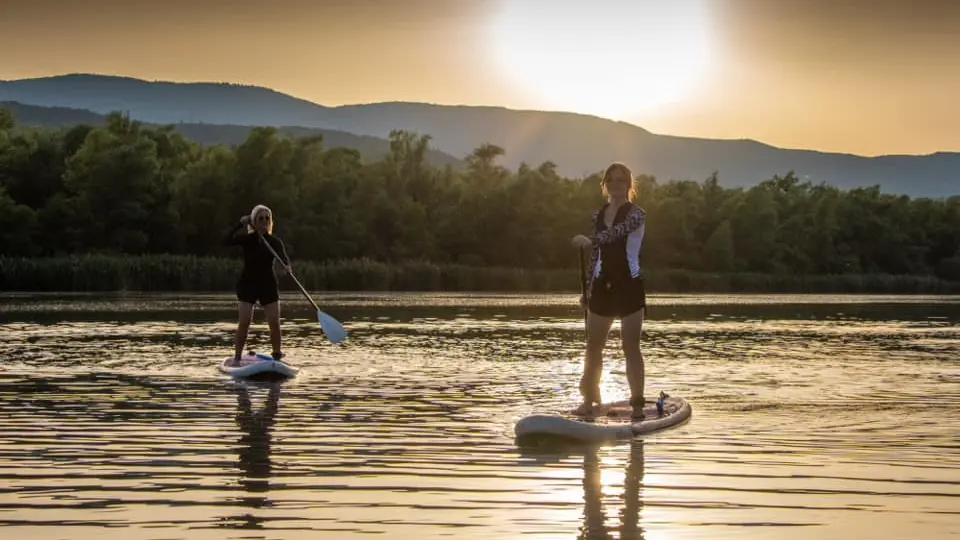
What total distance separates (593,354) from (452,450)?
2.45 metres

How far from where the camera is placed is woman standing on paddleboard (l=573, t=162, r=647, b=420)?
13039 millimetres

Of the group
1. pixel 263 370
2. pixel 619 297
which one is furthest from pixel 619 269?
pixel 263 370

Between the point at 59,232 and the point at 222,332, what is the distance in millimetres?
68894

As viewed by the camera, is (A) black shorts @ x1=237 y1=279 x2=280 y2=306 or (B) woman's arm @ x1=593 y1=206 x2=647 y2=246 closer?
(B) woman's arm @ x1=593 y1=206 x2=647 y2=246

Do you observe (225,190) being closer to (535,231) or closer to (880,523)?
(535,231)

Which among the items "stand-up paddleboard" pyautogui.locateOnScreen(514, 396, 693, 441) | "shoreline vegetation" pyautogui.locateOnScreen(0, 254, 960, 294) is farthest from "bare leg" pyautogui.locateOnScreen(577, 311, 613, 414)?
"shoreline vegetation" pyautogui.locateOnScreen(0, 254, 960, 294)

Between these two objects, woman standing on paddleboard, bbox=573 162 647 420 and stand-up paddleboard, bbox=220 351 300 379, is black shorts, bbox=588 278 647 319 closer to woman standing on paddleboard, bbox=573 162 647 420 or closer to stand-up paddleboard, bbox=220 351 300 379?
woman standing on paddleboard, bbox=573 162 647 420

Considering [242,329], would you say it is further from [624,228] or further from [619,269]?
[624,228]

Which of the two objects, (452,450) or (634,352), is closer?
(452,450)

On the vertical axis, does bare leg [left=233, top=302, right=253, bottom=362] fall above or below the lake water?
above

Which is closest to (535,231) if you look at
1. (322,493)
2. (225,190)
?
(225,190)

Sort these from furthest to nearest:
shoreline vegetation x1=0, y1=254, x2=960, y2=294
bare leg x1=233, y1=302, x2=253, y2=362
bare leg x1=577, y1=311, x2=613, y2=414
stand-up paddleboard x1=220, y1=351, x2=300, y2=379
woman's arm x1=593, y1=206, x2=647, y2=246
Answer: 1. shoreline vegetation x1=0, y1=254, x2=960, y2=294
2. bare leg x1=233, y1=302, x2=253, y2=362
3. stand-up paddleboard x1=220, y1=351, x2=300, y2=379
4. bare leg x1=577, y1=311, x2=613, y2=414
5. woman's arm x1=593, y1=206, x2=647, y2=246

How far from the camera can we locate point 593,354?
1347cm

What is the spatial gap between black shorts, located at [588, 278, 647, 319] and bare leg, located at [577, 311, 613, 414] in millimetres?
167
